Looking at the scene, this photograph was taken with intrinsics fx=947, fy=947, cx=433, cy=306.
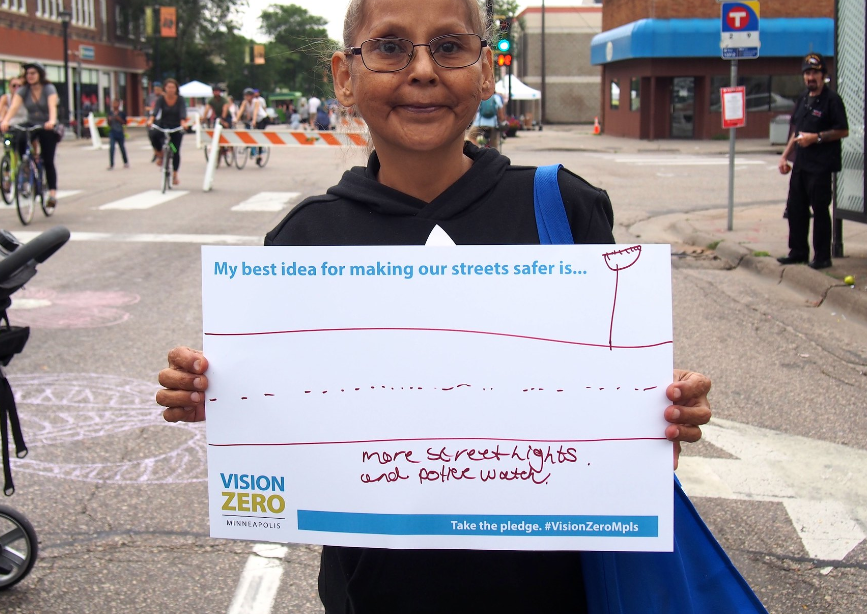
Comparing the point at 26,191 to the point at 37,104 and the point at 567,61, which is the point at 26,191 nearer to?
the point at 37,104

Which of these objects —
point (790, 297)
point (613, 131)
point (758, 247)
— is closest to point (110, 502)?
point (790, 297)

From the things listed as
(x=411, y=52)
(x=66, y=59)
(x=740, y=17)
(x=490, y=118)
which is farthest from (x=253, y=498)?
(x=66, y=59)

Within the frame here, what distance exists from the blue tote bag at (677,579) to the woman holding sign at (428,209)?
0.11 metres

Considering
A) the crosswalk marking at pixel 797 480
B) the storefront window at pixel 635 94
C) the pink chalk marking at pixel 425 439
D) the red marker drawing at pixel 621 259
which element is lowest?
the crosswalk marking at pixel 797 480

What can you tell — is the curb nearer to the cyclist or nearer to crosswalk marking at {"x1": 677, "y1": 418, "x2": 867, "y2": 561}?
crosswalk marking at {"x1": 677, "y1": 418, "x2": 867, "y2": 561}

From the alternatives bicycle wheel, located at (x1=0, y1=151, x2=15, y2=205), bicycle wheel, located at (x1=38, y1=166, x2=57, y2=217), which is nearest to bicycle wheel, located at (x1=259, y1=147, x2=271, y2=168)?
bicycle wheel, located at (x1=0, y1=151, x2=15, y2=205)

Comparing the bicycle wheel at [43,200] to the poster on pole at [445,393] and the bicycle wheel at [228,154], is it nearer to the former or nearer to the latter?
the bicycle wheel at [228,154]

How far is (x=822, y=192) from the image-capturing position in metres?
9.00

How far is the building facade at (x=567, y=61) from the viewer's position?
5747 centimetres

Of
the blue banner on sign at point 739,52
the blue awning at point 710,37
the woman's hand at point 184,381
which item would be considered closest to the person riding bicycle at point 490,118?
the blue banner on sign at point 739,52

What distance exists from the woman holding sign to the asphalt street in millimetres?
247

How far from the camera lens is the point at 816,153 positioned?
8.96m

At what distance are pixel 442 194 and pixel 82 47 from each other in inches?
2393

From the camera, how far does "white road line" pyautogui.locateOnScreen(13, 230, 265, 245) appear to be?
11.1 m
